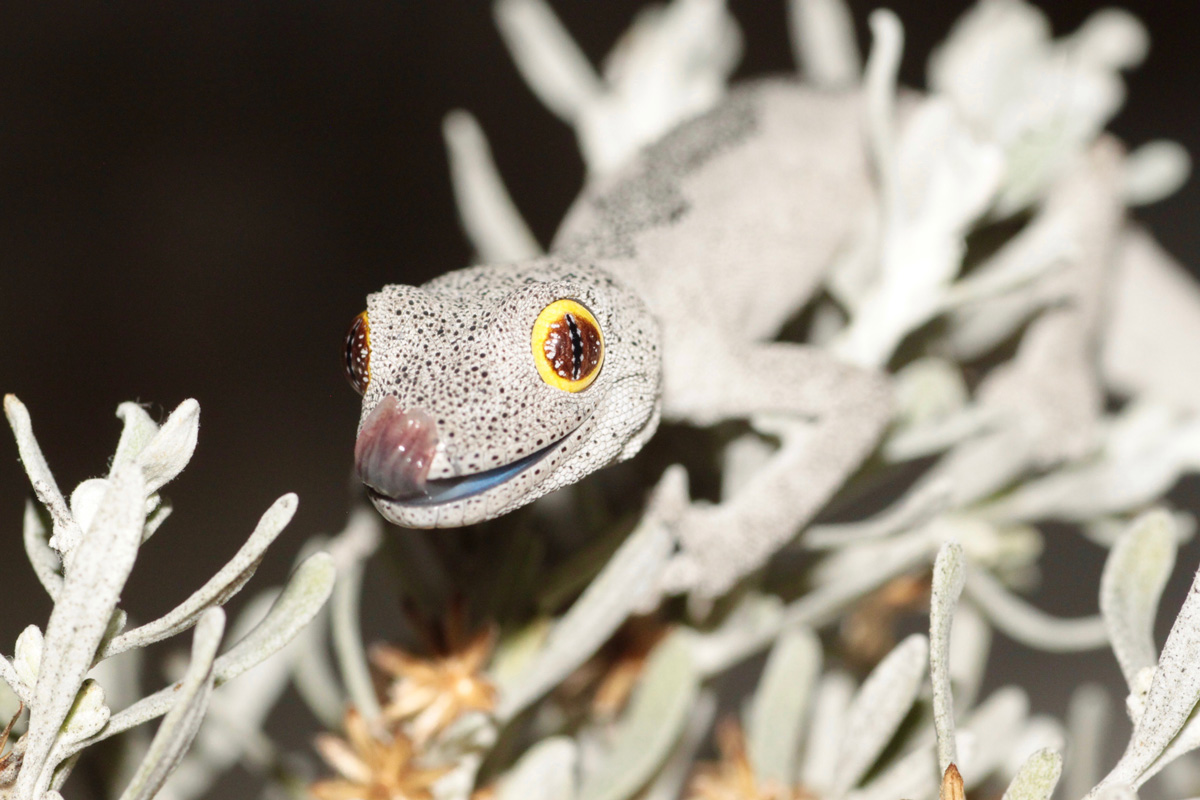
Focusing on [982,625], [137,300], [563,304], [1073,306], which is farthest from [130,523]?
[137,300]

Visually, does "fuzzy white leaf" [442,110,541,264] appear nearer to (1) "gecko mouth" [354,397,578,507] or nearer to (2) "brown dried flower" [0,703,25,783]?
(1) "gecko mouth" [354,397,578,507]

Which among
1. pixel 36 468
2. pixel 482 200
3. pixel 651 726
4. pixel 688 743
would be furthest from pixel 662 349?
pixel 36 468

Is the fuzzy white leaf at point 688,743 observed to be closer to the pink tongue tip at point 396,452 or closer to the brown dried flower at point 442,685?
the brown dried flower at point 442,685

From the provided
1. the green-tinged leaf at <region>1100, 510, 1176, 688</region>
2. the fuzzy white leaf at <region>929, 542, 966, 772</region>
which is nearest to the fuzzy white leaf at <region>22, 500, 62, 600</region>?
the fuzzy white leaf at <region>929, 542, 966, 772</region>

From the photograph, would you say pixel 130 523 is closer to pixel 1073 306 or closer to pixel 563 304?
pixel 563 304

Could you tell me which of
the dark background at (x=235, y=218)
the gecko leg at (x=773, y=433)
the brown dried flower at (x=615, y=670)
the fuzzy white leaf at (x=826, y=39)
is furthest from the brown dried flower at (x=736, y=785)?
the dark background at (x=235, y=218)
